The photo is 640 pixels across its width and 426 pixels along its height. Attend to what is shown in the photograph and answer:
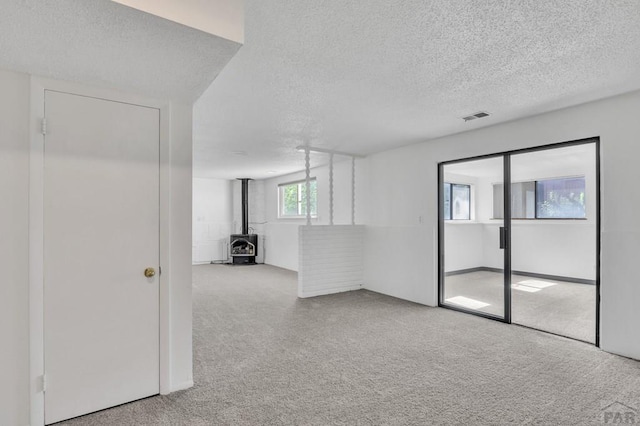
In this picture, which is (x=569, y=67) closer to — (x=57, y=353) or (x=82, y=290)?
(x=82, y=290)

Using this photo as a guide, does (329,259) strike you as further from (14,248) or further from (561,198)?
(14,248)

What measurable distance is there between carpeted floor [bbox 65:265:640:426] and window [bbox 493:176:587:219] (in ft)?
5.79

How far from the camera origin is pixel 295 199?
27.5 ft

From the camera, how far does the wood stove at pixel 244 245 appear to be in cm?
877

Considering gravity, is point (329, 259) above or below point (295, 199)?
below

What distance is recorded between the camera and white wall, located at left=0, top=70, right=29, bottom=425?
1.86 metres

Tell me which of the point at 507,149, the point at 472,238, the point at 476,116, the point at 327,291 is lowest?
the point at 327,291

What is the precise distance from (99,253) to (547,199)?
535cm

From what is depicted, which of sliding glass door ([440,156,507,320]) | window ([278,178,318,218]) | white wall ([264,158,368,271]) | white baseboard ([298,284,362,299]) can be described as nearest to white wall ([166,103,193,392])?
white baseboard ([298,284,362,299])

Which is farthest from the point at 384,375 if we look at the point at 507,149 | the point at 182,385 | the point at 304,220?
the point at 304,220

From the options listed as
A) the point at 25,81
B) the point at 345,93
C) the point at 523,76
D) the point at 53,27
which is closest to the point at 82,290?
the point at 25,81

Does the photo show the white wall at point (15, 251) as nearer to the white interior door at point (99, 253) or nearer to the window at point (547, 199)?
the white interior door at point (99, 253)

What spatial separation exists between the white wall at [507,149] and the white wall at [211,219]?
499 cm

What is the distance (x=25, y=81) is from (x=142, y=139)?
26.5 inches
